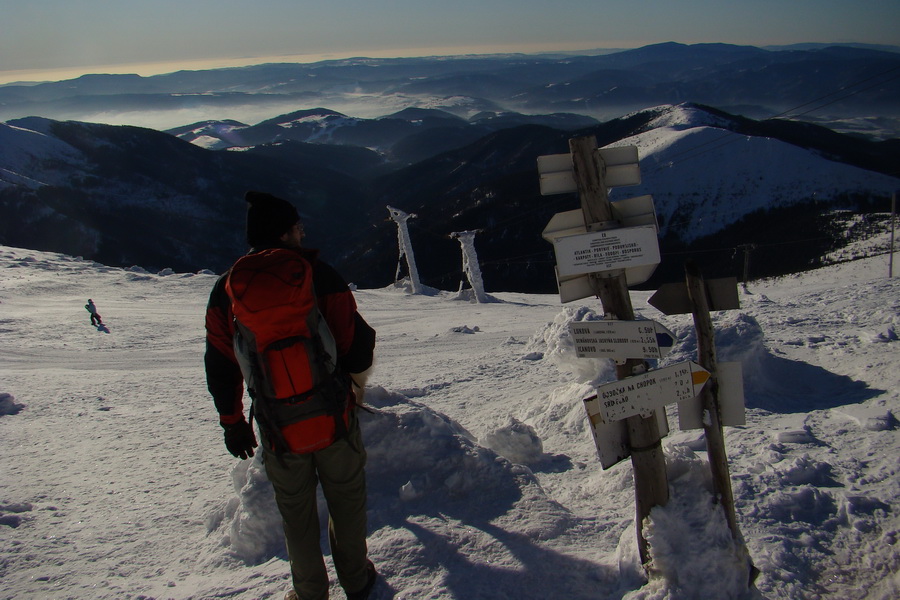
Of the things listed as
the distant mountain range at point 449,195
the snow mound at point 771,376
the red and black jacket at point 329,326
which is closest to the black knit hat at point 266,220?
the red and black jacket at point 329,326

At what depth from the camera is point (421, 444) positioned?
4.09m

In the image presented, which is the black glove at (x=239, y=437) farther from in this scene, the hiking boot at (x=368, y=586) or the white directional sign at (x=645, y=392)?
the white directional sign at (x=645, y=392)

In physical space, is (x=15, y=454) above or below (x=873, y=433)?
above

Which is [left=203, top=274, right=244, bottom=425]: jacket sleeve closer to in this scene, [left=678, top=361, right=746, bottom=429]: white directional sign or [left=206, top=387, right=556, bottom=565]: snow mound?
[left=206, top=387, right=556, bottom=565]: snow mound

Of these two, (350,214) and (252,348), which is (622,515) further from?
(350,214)

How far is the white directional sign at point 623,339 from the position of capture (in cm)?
267

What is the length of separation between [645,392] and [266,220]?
2150mm

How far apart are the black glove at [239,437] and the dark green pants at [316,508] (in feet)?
1.00

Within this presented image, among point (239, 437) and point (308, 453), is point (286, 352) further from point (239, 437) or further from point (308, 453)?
point (239, 437)

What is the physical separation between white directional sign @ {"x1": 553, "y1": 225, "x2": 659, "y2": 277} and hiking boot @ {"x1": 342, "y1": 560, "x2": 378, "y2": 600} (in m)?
2.02

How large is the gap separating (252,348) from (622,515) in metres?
2.85

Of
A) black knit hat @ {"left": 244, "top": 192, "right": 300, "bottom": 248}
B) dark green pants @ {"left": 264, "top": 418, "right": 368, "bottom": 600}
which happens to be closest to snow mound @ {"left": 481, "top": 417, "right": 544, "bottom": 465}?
dark green pants @ {"left": 264, "top": 418, "right": 368, "bottom": 600}

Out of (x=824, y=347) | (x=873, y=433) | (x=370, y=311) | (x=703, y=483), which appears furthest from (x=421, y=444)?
(x=370, y=311)

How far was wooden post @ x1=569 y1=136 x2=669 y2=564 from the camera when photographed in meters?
2.81
